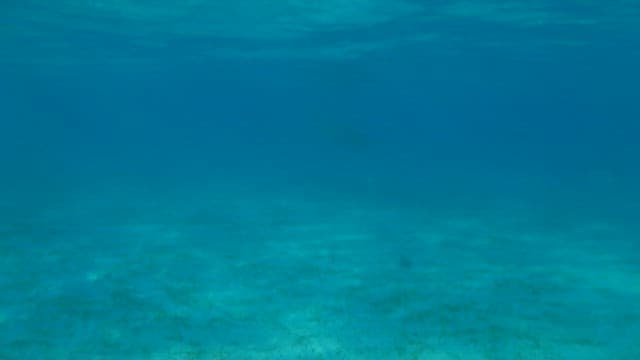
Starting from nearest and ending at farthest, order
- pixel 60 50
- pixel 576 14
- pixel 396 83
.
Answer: pixel 576 14 → pixel 60 50 → pixel 396 83

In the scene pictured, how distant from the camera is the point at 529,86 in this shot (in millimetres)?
69188

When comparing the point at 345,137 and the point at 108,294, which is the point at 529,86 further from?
the point at 108,294

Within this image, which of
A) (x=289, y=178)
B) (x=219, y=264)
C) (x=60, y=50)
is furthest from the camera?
(x=60, y=50)

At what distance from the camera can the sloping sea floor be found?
11.2 meters

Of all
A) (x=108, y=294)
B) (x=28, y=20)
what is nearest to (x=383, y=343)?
(x=108, y=294)

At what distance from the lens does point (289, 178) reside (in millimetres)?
37406

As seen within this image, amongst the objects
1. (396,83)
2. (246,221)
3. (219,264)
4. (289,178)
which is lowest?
(219,264)

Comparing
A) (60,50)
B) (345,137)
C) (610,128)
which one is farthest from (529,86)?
(610,128)

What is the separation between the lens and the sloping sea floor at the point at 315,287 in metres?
11.2

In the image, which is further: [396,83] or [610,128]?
[610,128]

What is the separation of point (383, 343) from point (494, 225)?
10.7m

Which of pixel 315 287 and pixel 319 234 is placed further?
pixel 319 234

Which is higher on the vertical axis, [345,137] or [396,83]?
[396,83]

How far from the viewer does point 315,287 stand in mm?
14297
